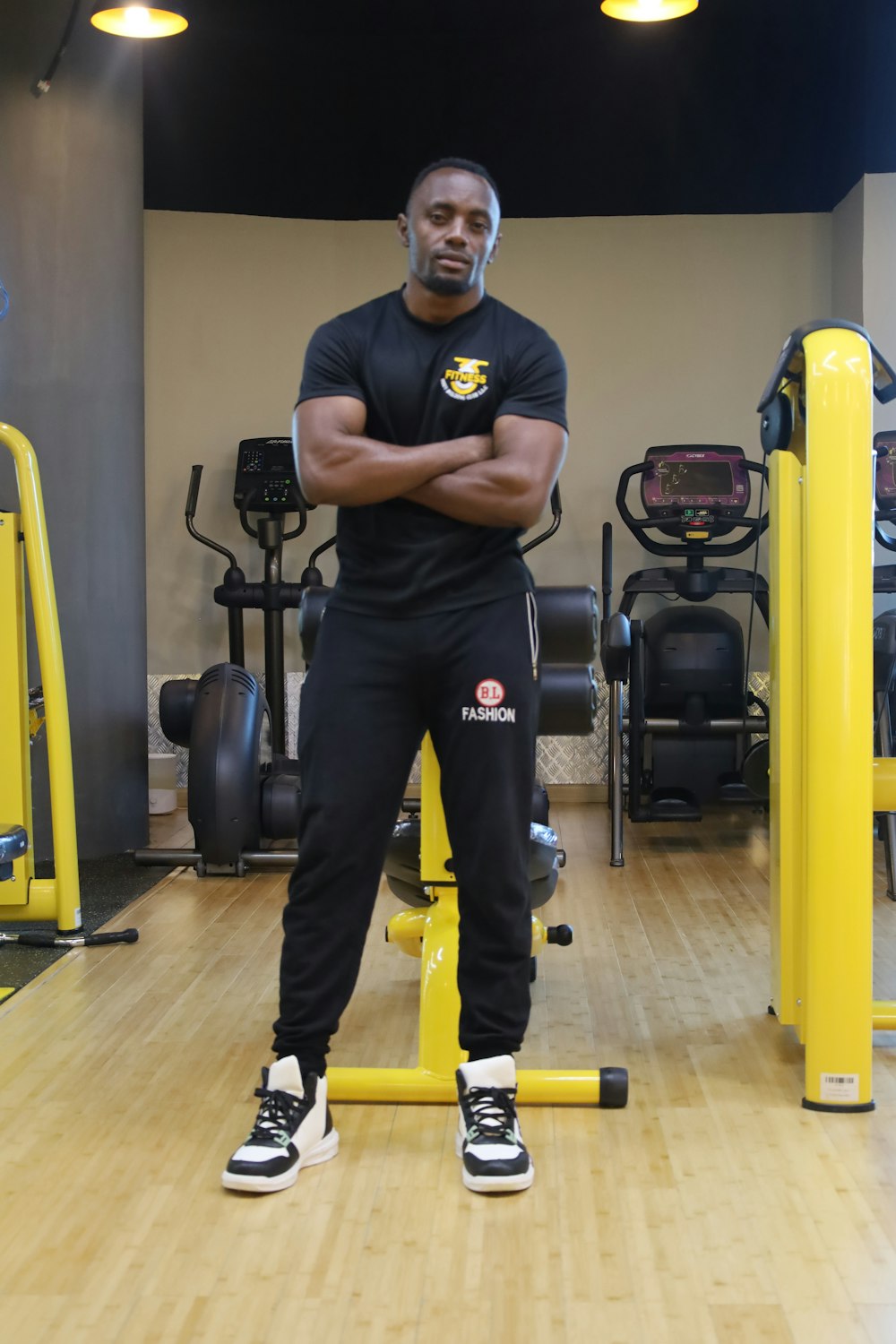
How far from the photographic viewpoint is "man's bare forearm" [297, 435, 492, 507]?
2102 mm

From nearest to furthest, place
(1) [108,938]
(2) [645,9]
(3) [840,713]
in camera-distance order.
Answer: (3) [840,713] → (1) [108,938] → (2) [645,9]

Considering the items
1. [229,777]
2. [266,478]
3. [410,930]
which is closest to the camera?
[410,930]

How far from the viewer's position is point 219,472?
684 centimetres

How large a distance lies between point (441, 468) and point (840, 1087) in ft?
4.27

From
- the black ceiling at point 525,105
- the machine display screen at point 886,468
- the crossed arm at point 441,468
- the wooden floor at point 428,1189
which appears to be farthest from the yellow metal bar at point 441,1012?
the black ceiling at point 525,105

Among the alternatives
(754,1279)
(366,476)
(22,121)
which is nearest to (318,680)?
(366,476)

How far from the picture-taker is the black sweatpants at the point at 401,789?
7.09 ft

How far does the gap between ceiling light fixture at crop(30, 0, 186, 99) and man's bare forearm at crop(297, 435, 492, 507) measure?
3.12 metres

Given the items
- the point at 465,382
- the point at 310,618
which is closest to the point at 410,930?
the point at 310,618

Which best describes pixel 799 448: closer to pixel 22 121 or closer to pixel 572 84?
pixel 22 121

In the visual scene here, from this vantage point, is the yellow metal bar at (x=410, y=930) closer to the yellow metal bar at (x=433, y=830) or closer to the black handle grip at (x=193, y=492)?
the yellow metal bar at (x=433, y=830)

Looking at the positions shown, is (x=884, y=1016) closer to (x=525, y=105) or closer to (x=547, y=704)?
(x=547, y=704)

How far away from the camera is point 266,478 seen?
19.8 feet

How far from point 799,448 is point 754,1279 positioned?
153 centimetres
